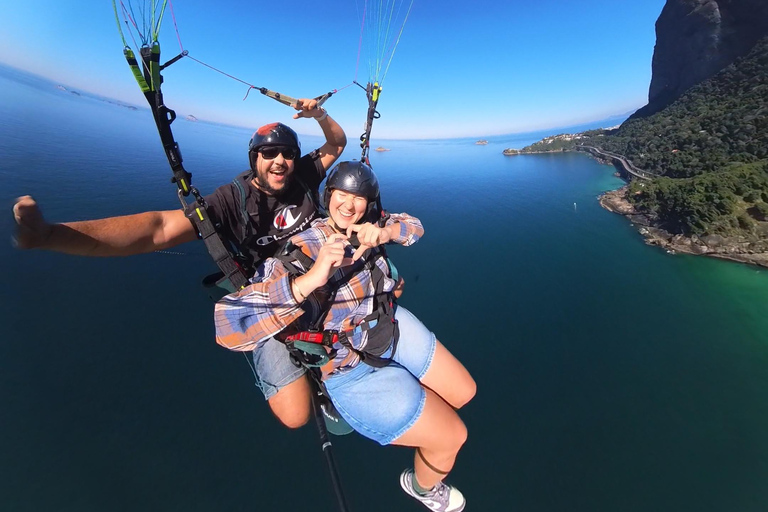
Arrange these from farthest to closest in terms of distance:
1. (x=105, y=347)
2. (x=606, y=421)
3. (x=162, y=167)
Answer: (x=162, y=167), (x=606, y=421), (x=105, y=347)

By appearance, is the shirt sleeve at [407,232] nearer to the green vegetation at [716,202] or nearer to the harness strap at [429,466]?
the harness strap at [429,466]

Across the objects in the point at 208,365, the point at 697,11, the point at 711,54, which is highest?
the point at 697,11

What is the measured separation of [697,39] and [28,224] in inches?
4452

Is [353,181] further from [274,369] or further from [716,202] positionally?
[716,202]

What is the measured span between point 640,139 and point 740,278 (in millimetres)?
52534

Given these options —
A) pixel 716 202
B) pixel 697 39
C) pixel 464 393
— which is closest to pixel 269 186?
pixel 464 393

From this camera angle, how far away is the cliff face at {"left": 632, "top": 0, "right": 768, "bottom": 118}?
185ft

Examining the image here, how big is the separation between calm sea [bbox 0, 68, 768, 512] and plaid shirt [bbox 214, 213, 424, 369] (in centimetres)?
743

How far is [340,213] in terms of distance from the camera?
2.41 metres

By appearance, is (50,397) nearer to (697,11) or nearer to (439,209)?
(439,209)

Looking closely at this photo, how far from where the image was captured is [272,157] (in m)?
3.01

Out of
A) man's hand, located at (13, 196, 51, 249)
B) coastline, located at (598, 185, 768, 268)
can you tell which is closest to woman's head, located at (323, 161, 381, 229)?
man's hand, located at (13, 196, 51, 249)

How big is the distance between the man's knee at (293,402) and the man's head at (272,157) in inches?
86.7

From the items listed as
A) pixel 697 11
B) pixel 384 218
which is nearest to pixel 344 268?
pixel 384 218
